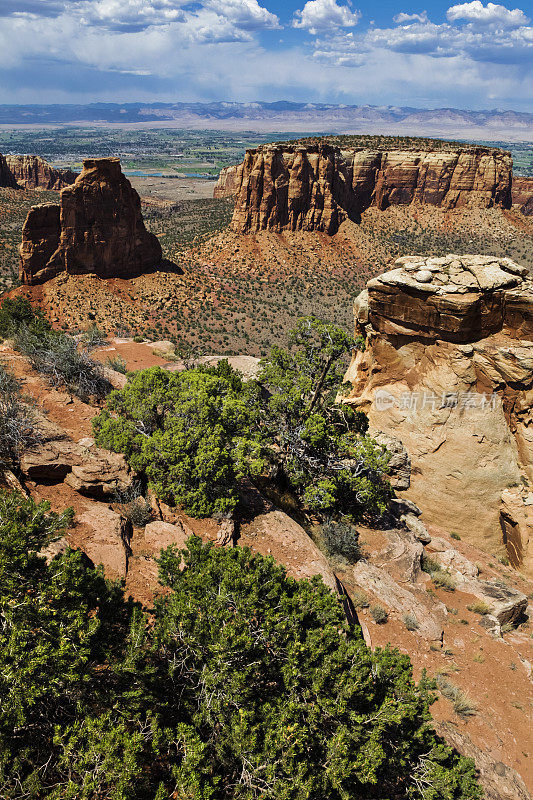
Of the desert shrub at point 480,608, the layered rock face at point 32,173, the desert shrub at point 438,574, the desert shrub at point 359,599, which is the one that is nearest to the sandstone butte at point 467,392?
the desert shrub at point 438,574

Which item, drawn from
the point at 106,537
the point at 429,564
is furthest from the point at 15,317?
the point at 429,564

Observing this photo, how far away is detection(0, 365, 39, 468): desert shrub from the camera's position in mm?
12742

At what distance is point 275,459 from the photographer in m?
19.1

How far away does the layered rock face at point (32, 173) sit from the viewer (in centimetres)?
12938

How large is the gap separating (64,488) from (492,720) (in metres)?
14.4

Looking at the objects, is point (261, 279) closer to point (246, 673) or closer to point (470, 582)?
point (470, 582)

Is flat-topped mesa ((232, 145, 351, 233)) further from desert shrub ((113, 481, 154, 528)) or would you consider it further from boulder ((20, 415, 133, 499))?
desert shrub ((113, 481, 154, 528))

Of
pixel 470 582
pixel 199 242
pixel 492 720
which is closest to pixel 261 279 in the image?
pixel 199 242

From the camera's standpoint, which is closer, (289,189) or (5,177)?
(289,189)

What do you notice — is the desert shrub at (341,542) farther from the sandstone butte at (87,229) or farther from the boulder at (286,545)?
the sandstone butte at (87,229)

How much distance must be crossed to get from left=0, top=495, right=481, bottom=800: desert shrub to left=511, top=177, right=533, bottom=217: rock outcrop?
135 m

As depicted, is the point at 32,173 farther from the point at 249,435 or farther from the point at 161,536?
the point at 161,536

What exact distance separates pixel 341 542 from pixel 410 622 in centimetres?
346

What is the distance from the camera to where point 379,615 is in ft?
46.3
